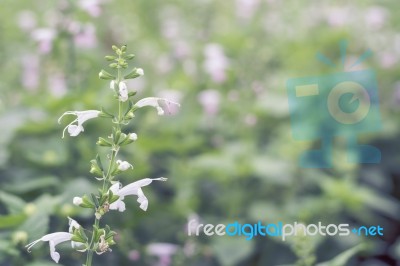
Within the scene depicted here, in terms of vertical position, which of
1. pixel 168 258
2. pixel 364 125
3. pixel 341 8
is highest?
pixel 341 8

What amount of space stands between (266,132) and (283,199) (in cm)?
58

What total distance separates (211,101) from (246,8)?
130cm

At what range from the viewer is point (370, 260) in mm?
3188

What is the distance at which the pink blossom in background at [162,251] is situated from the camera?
264 centimetres

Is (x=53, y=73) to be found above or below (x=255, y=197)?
above

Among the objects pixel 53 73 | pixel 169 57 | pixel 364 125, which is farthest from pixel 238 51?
pixel 53 73

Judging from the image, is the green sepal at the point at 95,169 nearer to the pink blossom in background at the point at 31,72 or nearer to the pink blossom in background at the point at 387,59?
the pink blossom in background at the point at 31,72

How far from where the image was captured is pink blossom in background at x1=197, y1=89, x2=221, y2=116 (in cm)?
331

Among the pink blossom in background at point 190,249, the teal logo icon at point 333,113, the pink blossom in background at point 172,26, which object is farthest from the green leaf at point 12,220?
the pink blossom in background at point 172,26

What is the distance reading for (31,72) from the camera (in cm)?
359

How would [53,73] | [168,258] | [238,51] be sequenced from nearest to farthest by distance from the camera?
[168,258], [53,73], [238,51]

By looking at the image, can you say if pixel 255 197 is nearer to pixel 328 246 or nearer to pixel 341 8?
pixel 328 246

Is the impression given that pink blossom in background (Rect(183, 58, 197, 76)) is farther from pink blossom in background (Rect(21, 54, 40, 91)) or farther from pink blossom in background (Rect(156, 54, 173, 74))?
pink blossom in background (Rect(21, 54, 40, 91))

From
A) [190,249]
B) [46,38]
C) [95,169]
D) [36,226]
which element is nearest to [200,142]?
[190,249]
